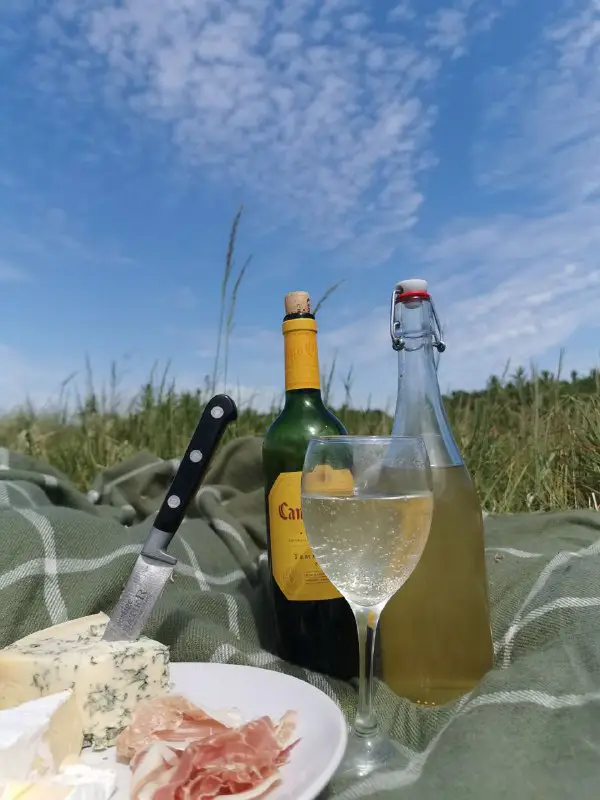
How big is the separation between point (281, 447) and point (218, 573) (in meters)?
0.43

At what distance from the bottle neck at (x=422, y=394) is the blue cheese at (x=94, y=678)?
1.84 ft

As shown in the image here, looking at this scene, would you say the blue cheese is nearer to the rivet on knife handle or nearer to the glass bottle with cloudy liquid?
the rivet on knife handle

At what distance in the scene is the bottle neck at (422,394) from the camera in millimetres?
1184

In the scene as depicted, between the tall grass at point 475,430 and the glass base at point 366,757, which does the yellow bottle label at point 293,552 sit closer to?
the glass base at point 366,757

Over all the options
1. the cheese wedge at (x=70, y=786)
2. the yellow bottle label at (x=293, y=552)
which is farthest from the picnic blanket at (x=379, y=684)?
the cheese wedge at (x=70, y=786)

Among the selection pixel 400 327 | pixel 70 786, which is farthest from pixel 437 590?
pixel 70 786

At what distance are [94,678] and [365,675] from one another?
367 millimetres

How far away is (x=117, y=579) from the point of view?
1256mm

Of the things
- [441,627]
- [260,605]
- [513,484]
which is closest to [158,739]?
[441,627]

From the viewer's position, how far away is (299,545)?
45.6 inches

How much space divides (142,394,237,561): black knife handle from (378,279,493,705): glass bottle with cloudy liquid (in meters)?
0.32

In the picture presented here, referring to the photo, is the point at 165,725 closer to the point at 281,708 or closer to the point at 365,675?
the point at 281,708

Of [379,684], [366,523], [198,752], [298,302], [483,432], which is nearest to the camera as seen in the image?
[198,752]

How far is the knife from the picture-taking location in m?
1.11
